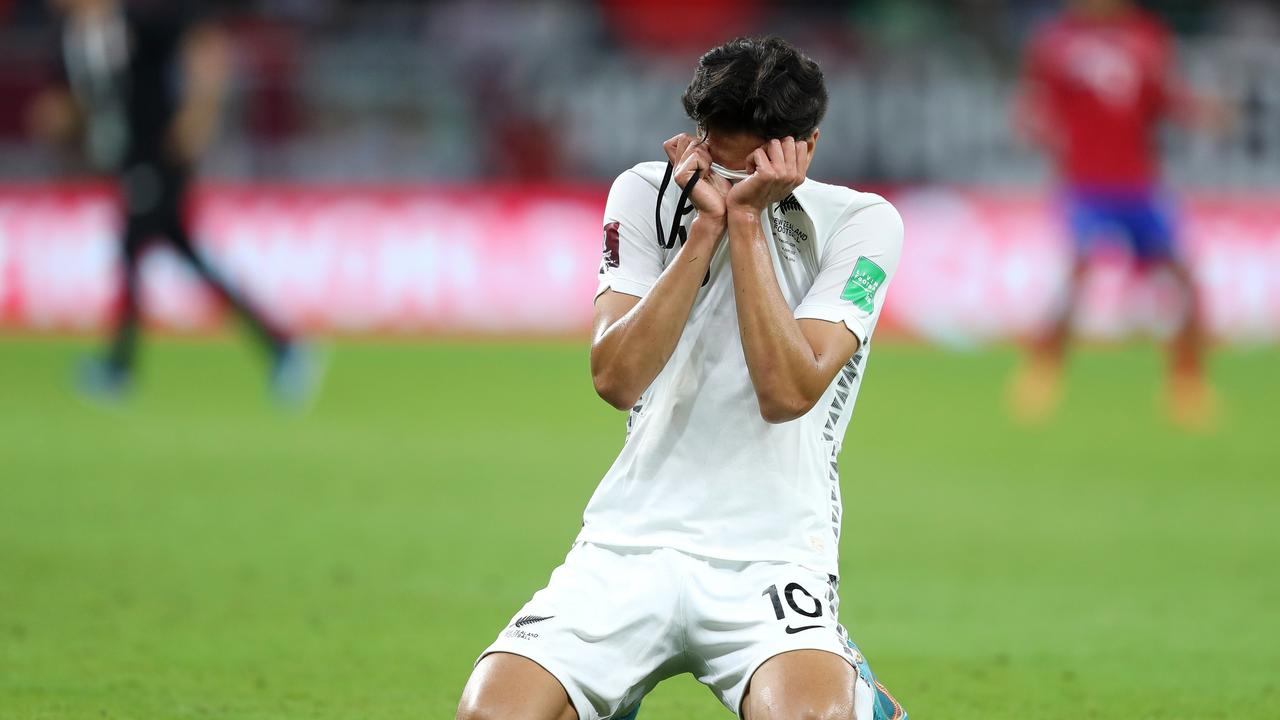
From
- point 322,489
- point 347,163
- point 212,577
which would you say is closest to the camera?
point 212,577

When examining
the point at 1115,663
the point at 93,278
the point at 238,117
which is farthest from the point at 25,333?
the point at 1115,663

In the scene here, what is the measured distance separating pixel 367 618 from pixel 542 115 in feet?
39.7

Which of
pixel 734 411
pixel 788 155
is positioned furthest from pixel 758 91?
pixel 734 411

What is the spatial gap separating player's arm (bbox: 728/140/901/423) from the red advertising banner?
11.7 metres

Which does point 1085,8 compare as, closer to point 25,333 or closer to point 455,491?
point 455,491

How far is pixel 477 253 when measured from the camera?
615 inches

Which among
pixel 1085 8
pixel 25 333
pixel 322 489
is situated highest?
pixel 1085 8

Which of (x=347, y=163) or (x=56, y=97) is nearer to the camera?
(x=56, y=97)

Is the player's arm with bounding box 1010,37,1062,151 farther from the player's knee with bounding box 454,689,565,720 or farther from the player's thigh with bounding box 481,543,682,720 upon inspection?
the player's knee with bounding box 454,689,565,720

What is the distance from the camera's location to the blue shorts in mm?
10977

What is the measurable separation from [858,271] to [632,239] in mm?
485

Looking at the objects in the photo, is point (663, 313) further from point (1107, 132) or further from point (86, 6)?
point (86, 6)

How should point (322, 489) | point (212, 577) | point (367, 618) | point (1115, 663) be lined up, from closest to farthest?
point (1115, 663), point (367, 618), point (212, 577), point (322, 489)

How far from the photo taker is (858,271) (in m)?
3.59
